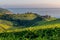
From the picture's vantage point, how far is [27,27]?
1028 centimetres

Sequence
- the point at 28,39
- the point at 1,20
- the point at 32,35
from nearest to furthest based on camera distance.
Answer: the point at 28,39, the point at 32,35, the point at 1,20

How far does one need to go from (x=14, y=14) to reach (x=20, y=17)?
415 mm

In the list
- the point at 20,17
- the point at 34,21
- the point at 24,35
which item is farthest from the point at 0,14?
the point at 24,35

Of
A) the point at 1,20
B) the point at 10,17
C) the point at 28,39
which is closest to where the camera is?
the point at 28,39

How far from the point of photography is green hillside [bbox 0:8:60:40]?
8.78 m

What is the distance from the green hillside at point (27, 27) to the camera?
8777 mm

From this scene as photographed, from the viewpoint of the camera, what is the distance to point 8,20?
11.3m

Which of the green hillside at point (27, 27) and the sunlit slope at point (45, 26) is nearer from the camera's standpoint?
the green hillside at point (27, 27)

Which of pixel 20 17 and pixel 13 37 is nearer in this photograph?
pixel 13 37

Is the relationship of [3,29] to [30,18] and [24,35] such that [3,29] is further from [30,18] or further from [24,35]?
[30,18]

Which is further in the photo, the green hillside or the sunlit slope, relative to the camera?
the sunlit slope

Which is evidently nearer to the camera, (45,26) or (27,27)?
(45,26)

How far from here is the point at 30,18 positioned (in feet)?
39.7

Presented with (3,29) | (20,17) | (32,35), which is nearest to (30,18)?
(20,17)
